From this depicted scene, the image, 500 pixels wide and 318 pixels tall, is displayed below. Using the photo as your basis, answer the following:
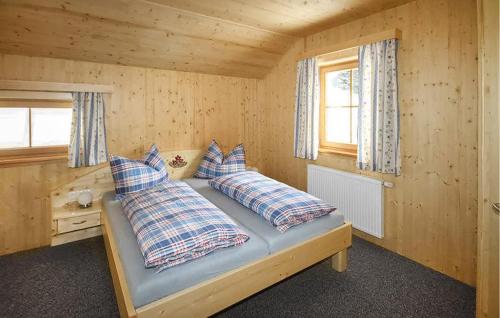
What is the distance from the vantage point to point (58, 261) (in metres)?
2.67

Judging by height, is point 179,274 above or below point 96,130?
below

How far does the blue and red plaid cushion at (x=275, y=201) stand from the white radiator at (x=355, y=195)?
2.43ft

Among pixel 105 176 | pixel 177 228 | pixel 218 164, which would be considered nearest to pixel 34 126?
pixel 105 176

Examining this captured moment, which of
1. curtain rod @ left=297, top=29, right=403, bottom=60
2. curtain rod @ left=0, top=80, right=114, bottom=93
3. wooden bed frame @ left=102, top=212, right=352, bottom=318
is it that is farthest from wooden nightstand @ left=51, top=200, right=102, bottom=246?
curtain rod @ left=297, top=29, right=403, bottom=60

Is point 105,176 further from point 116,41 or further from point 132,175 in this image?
point 116,41

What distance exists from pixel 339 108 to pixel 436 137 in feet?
4.11

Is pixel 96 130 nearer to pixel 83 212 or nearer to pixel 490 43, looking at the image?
pixel 83 212

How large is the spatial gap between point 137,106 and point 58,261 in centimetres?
184

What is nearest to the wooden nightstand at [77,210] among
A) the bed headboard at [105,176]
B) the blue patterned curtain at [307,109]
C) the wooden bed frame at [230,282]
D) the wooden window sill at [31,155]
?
the bed headboard at [105,176]

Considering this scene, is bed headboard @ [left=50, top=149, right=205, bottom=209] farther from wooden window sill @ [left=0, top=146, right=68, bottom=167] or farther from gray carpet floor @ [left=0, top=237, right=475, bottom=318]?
gray carpet floor @ [left=0, top=237, right=475, bottom=318]

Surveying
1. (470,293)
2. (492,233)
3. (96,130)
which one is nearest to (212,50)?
(96,130)

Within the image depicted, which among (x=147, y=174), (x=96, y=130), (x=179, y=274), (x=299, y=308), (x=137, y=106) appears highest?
(x=137, y=106)

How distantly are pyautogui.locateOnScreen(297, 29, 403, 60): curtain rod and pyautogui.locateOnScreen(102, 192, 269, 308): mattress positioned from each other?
2.19m

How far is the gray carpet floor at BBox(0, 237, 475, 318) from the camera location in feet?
6.57
